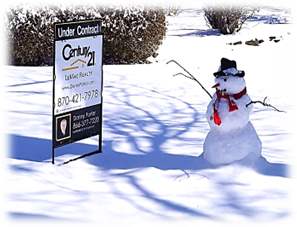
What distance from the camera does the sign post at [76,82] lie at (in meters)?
4.91

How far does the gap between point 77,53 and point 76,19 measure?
542 centimetres

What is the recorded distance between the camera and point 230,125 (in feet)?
15.1

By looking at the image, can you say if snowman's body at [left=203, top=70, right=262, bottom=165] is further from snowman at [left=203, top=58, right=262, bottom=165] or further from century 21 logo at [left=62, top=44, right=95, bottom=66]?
century 21 logo at [left=62, top=44, right=95, bottom=66]

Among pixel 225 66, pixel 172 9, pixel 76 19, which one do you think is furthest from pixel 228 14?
pixel 225 66

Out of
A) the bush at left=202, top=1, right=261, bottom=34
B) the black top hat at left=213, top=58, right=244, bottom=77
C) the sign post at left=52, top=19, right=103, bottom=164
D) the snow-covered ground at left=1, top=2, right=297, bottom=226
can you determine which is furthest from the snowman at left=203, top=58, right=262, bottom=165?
the bush at left=202, top=1, right=261, bottom=34

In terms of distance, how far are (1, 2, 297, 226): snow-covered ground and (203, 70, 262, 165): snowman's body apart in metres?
0.15

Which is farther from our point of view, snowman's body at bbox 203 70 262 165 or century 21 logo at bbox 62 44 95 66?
century 21 logo at bbox 62 44 95 66

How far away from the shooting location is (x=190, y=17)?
18.8 metres

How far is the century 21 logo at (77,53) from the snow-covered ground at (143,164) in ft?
3.71

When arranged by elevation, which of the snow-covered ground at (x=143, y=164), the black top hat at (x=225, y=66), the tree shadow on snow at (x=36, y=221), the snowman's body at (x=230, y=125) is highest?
the black top hat at (x=225, y=66)

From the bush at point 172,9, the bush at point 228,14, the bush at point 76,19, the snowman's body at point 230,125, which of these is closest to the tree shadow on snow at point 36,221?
the snowman's body at point 230,125

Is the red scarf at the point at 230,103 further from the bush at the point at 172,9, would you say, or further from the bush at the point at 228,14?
the bush at the point at 172,9

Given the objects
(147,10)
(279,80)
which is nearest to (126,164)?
(279,80)

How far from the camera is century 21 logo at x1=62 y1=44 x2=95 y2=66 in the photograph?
16.2 ft
